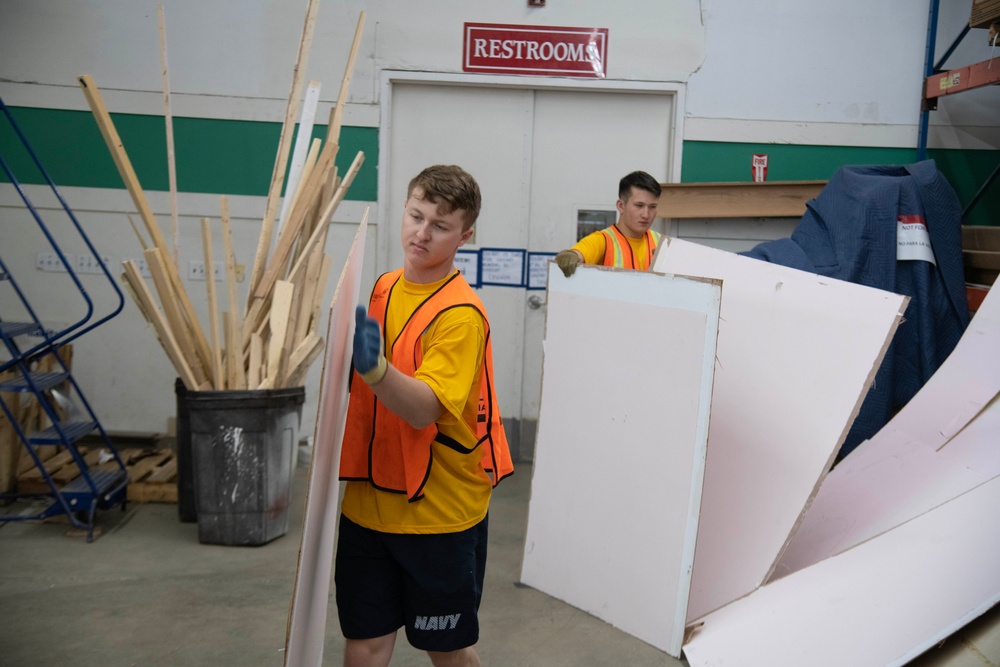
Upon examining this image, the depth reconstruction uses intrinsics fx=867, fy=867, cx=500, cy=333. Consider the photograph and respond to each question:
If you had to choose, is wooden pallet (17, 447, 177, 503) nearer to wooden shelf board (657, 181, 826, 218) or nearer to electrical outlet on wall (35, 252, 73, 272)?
electrical outlet on wall (35, 252, 73, 272)

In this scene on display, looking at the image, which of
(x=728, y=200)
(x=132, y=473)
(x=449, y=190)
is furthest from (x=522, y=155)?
(x=449, y=190)

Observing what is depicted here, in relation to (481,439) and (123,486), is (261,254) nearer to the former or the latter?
(123,486)

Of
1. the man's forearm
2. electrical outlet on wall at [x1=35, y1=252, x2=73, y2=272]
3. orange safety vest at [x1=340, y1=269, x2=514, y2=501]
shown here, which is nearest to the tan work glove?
orange safety vest at [x1=340, y1=269, x2=514, y2=501]

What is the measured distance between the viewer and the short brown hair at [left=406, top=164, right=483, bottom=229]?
1.67 meters

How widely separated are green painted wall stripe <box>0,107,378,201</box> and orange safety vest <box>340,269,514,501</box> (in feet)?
10.8

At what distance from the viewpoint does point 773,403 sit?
2914 mm

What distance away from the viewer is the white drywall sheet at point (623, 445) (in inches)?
107

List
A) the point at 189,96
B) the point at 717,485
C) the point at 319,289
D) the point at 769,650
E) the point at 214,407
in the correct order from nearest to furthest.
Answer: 1. the point at 769,650
2. the point at 717,485
3. the point at 214,407
4. the point at 319,289
5. the point at 189,96

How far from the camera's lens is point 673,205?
191 inches

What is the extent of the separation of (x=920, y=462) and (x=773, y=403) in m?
0.63

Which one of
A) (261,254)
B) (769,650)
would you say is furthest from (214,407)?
(769,650)

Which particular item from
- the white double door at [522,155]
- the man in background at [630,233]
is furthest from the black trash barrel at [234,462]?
the white double door at [522,155]

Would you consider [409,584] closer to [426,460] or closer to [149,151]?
[426,460]

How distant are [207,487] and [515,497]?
1599 millimetres
